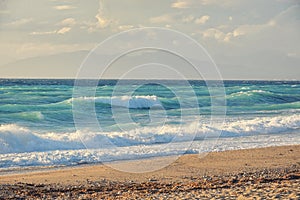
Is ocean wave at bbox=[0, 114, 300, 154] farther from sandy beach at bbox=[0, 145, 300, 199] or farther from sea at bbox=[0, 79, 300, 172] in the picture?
sandy beach at bbox=[0, 145, 300, 199]

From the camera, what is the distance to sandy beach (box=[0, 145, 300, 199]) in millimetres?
10992

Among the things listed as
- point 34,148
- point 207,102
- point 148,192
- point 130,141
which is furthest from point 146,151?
point 207,102

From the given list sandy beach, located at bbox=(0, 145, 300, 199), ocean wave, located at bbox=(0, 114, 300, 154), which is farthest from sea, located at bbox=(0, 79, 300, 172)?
sandy beach, located at bbox=(0, 145, 300, 199)

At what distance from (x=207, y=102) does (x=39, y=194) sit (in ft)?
118

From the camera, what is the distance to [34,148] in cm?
1956

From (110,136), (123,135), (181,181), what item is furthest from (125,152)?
(181,181)

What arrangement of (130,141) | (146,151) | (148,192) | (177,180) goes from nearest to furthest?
(148,192) → (177,180) → (146,151) → (130,141)

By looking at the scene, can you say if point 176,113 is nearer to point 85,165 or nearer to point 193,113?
point 193,113

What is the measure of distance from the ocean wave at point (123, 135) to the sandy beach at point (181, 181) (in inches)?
177

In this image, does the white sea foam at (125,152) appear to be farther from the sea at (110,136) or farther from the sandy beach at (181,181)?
the sandy beach at (181,181)

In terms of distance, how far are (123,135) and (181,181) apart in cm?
953

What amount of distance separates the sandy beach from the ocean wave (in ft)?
14.7

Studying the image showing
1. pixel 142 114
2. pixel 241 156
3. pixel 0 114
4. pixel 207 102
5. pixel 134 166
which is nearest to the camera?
pixel 134 166

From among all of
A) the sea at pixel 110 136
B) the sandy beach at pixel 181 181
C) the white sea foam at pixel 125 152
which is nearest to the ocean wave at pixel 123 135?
the sea at pixel 110 136
